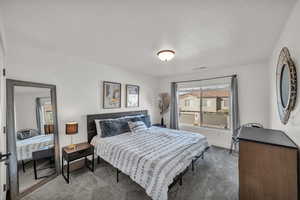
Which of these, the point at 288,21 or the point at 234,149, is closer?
the point at 288,21

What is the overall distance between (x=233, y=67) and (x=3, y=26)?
476 centimetres

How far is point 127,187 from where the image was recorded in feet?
6.92

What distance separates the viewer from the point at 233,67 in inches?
143

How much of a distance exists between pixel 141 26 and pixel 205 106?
358cm

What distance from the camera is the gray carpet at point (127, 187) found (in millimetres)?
1906

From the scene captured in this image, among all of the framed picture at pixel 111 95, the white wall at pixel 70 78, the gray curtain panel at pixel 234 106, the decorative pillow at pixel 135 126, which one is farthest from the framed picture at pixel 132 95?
the gray curtain panel at pixel 234 106

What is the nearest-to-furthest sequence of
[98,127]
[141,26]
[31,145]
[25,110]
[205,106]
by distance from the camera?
[141,26] → [25,110] → [31,145] → [98,127] → [205,106]

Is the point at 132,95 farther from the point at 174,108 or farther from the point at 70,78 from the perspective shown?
the point at 70,78

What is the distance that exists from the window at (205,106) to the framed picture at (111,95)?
2.36 meters

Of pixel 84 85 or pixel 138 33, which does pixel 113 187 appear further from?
pixel 138 33

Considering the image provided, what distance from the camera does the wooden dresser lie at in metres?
1.20

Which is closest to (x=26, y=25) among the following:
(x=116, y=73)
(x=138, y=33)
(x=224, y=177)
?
(x=138, y=33)

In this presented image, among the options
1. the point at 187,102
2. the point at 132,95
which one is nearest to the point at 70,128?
the point at 132,95

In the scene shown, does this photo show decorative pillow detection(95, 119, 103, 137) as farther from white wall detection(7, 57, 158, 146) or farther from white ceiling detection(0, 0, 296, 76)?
white ceiling detection(0, 0, 296, 76)
